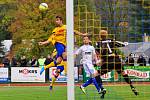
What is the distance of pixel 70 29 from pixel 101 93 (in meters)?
6.36

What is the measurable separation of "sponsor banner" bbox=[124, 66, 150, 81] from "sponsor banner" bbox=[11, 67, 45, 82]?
4636 mm

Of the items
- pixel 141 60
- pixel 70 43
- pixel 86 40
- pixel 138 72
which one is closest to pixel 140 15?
pixel 86 40

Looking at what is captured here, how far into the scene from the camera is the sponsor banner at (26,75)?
26031 mm

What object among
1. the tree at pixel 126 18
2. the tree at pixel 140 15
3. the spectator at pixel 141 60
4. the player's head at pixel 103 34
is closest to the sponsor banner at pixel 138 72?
the spectator at pixel 141 60

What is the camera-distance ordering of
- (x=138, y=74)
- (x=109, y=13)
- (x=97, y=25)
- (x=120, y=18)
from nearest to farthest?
(x=97, y=25), (x=109, y=13), (x=120, y=18), (x=138, y=74)

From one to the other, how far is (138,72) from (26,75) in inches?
235

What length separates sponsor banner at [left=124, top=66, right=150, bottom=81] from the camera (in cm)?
2494

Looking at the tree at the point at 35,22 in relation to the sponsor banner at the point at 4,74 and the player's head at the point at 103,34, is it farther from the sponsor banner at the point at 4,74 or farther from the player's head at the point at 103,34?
the player's head at the point at 103,34

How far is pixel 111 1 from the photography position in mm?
15297

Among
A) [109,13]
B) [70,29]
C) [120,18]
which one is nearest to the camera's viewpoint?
[70,29]

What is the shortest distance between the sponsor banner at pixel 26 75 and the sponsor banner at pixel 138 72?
15.2ft

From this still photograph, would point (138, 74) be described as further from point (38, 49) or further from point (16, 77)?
point (38, 49)

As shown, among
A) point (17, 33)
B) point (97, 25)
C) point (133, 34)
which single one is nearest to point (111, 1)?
point (133, 34)

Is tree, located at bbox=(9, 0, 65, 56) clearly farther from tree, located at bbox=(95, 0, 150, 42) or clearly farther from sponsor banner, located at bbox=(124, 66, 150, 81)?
tree, located at bbox=(95, 0, 150, 42)
